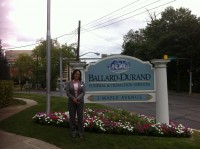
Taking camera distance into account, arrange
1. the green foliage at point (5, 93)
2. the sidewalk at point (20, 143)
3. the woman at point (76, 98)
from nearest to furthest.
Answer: the sidewalk at point (20, 143), the woman at point (76, 98), the green foliage at point (5, 93)

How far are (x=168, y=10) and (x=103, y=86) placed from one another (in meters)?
46.0

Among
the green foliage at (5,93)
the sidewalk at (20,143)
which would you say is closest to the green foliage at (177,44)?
the green foliage at (5,93)

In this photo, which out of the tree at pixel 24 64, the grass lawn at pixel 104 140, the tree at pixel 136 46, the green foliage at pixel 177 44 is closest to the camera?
the grass lawn at pixel 104 140

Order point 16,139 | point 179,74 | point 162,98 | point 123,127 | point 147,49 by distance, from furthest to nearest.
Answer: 1. point 147,49
2. point 179,74
3. point 162,98
4. point 123,127
5. point 16,139

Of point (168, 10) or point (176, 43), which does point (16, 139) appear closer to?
point (176, 43)

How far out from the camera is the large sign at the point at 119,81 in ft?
32.5

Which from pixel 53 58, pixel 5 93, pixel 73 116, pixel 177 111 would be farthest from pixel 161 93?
pixel 53 58

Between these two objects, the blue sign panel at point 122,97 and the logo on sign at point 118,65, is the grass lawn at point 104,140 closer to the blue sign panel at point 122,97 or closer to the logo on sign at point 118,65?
the blue sign panel at point 122,97

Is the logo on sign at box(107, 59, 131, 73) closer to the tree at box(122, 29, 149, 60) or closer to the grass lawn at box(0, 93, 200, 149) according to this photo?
the grass lawn at box(0, 93, 200, 149)

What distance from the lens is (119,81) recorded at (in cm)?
991

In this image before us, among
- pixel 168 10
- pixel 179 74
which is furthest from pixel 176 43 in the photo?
pixel 168 10

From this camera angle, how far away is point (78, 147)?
7.37m

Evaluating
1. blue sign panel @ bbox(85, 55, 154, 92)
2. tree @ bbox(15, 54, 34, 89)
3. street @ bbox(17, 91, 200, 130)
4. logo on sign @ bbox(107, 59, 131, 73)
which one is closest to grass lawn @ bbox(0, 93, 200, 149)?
blue sign panel @ bbox(85, 55, 154, 92)

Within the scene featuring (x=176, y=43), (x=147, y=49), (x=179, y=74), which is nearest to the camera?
(x=176, y=43)
